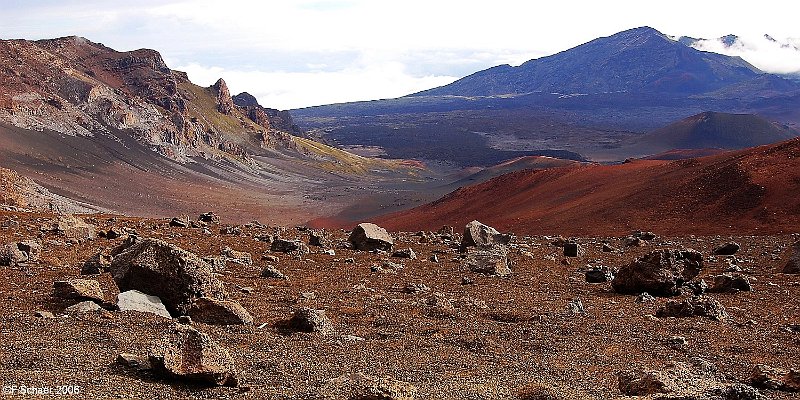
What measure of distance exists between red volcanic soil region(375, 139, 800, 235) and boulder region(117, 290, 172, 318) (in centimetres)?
4355

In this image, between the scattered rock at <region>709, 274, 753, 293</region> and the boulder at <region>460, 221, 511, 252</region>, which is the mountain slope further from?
the scattered rock at <region>709, 274, 753, 293</region>

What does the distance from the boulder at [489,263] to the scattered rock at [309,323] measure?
11.5m

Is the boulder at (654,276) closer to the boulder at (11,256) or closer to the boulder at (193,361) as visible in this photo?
the boulder at (193,361)

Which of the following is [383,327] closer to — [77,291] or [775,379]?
[77,291]

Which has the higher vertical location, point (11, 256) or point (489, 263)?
point (11, 256)

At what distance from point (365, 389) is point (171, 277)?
8080mm

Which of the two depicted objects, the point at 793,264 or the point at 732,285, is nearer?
the point at 732,285

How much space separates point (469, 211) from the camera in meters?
83.0

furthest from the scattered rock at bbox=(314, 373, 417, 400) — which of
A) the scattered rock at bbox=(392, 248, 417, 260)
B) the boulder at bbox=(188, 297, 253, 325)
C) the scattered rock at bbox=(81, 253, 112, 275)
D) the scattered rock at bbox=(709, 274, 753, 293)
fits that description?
the scattered rock at bbox=(392, 248, 417, 260)

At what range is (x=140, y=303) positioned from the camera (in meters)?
14.7

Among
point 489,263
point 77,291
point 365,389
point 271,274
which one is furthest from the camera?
point 489,263

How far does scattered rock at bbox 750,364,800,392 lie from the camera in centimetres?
1137

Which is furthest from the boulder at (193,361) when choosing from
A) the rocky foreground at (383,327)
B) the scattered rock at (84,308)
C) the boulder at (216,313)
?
the scattered rock at (84,308)

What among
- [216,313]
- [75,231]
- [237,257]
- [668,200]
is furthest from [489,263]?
[668,200]
